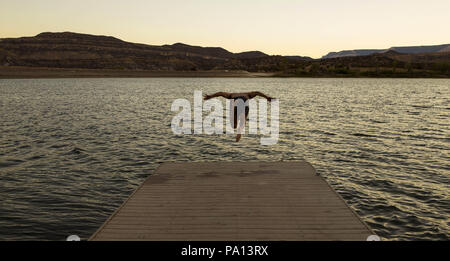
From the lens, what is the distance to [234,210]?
37.3 ft

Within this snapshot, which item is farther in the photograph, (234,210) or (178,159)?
(178,159)

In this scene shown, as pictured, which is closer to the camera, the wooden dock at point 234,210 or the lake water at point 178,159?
the wooden dock at point 234,210

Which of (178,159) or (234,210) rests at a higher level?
(234,210)

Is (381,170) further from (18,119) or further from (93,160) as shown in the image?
(18,119)

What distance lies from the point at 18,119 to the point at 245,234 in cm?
3844

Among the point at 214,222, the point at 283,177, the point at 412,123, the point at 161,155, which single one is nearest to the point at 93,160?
the point at 161,155

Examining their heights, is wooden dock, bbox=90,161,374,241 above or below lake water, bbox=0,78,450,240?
above

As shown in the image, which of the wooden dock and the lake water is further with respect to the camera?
the lake water

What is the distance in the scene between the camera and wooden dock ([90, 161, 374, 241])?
9586 millimetres

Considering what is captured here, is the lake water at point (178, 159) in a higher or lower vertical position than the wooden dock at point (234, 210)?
lower

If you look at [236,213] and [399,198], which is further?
[399,198]

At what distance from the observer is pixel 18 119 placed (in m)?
39.2

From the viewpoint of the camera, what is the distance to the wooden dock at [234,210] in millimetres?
9586

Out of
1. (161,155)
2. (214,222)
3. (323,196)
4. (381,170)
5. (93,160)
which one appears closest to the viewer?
(214,222)
